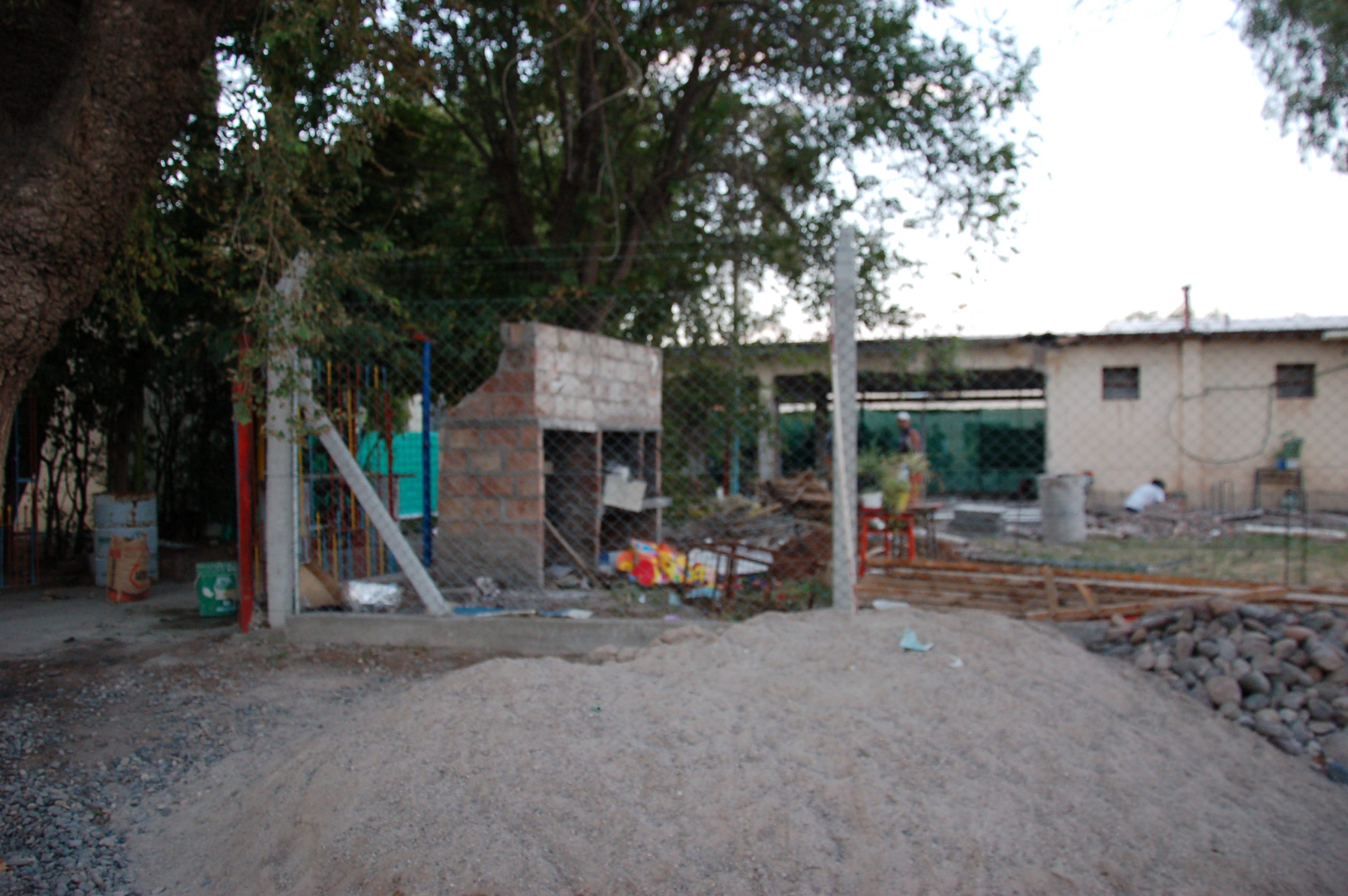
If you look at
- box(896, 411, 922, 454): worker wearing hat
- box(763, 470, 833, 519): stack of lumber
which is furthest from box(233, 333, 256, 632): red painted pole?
box(896, 411, 922, 454): worker wearing hat

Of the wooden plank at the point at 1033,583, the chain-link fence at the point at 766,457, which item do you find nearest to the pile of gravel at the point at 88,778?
the chain-link fence at the point at 766,457

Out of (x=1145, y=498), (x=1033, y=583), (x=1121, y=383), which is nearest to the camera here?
(x=1033, y=583)

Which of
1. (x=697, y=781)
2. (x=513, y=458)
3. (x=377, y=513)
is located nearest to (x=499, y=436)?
(x=513, y=458)

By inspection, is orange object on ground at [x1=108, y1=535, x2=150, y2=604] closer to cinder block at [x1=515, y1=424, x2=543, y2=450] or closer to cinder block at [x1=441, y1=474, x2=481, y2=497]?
cinder block at [x1=441, y1=474, x2=481, y2=497]

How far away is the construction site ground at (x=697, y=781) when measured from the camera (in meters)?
2.68

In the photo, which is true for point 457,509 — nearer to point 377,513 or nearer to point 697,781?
point 377,513

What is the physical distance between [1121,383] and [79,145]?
1687 cm

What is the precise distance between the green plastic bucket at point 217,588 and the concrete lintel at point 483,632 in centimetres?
119

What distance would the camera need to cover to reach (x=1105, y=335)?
1591cm

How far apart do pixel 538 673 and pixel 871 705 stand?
1417 mm

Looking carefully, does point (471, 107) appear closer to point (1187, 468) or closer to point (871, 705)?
point (871, 705)

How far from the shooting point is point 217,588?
6.34m

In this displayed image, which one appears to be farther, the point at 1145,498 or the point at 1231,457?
the point at 1231,457

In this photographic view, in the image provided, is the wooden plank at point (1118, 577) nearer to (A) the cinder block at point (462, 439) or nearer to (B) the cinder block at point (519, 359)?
(B) the cinder block at point (519, 359)
